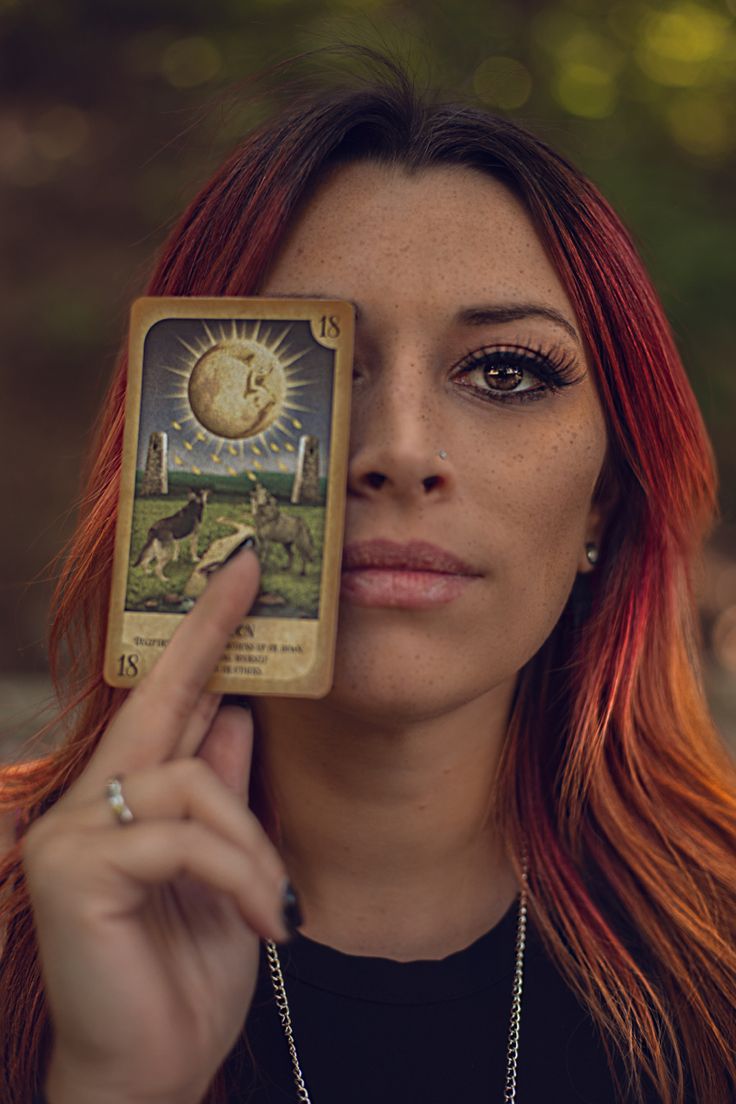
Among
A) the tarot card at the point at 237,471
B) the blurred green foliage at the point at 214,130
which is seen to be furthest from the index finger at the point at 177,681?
the blurred green foliage at the point at 214,130

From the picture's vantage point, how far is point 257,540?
1984 mm

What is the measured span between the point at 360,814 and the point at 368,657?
0.51 metres

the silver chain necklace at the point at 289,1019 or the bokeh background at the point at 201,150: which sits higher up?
the bokeh background at the point at 201,150

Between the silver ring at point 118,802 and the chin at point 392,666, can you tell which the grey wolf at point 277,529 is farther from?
the silver ring at point 118,802

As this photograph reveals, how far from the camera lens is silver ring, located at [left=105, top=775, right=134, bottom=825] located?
1670 mm

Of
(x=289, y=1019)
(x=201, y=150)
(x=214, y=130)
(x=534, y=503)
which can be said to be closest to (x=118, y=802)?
(x=289, y=1019)

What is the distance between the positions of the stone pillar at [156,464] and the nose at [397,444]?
0.33 meters

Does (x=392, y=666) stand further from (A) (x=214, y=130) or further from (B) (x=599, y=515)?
(A) (x=214, y=130)

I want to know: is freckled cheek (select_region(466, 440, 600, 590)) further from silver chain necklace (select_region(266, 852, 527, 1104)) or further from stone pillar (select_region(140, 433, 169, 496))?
silver chain necklace (select_region(266, 852, 527, 1104))

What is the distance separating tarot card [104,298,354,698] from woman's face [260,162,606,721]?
0.39 ft

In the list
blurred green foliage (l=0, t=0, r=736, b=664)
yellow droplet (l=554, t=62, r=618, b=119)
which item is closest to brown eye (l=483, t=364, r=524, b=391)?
blurred green foliage (l=0, t=0, r=736, b=664)

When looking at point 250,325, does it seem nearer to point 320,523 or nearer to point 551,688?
point 320,523

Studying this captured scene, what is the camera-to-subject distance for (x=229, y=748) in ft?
6.51

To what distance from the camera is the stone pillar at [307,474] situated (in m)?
1.99
